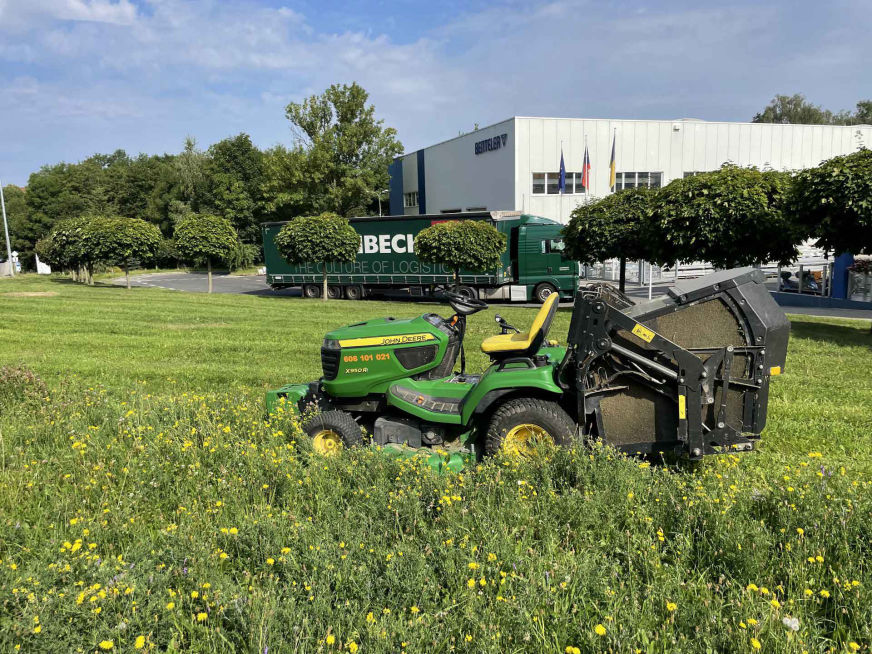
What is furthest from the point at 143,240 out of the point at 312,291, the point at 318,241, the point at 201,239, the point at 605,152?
the point at 605,152

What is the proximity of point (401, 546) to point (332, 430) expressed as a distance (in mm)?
2010

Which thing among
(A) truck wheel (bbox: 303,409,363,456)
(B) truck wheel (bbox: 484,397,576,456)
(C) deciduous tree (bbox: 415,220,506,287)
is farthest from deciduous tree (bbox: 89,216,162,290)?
(B) truck wheel (bbox: 484,397,576,456)

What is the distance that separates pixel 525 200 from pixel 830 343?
68.8 feet

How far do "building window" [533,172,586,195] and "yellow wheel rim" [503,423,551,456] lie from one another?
1086 inches

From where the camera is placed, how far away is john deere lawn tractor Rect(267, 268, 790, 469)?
384 centimetres

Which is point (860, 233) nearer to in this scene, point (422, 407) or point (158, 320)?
point (422, 407)

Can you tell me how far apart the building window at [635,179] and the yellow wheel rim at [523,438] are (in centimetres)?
2920

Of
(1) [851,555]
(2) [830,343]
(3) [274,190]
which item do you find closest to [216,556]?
(1) [851,555]

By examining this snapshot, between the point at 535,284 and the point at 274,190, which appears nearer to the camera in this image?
the point at 535,284

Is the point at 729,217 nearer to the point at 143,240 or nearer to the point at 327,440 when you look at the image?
the point at 327,440

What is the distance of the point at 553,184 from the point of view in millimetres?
30812

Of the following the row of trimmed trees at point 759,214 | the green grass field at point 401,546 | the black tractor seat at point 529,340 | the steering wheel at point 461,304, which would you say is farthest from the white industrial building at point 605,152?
the green grass field at point 401,546

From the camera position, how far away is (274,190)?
49.5 meters

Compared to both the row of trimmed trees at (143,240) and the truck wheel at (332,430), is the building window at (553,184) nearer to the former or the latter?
the row of trimmed trees at (143,240)
